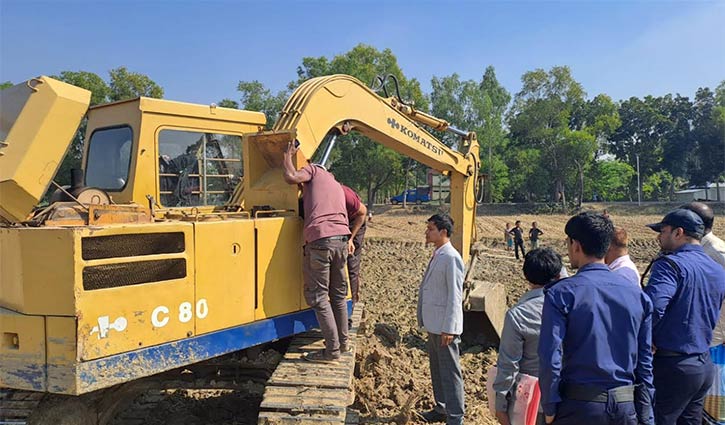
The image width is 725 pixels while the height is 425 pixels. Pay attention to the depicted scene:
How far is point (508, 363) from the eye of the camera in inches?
120

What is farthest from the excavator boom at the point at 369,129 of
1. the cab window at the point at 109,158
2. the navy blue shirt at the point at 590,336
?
the navy blue shirt at the point at 590,336

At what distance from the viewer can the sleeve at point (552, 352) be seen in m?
2.44

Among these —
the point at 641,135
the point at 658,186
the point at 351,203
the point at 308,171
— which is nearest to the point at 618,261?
the point at 351,203

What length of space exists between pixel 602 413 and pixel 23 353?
126 inches

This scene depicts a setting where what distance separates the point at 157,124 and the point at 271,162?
1.25 m

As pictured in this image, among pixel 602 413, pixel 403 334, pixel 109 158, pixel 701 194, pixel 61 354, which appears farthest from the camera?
pixel 701 194

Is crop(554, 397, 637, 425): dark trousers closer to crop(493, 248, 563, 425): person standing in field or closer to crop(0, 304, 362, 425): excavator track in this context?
crop(493, 248, 563, 425): person standing in field

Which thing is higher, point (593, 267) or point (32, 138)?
point (32, 138)

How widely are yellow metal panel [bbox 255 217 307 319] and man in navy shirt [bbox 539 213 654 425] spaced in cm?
212

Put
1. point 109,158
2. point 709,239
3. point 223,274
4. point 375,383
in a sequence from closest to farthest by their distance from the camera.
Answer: point 223,274, point 709,239, point 109,158, point 375,383

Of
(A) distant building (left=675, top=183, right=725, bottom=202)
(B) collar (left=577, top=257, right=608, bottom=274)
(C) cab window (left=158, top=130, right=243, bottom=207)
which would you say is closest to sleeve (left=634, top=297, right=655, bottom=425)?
(B) collar (left=577, top=257, right=608, bottom=274)

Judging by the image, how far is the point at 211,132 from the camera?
5199mm

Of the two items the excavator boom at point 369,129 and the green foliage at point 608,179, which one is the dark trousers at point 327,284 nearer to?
the excavator boom at point 369,129

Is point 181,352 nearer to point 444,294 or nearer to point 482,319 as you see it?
point 444,294
